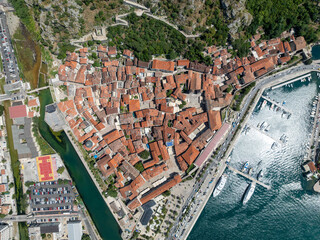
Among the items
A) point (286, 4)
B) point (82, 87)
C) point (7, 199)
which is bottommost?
point (7, 199)

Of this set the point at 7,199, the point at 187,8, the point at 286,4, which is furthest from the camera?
the point at 7,199

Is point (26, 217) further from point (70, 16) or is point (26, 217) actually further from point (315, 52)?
point (315, 52)

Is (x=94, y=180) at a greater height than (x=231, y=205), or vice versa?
(x=94, y=180)

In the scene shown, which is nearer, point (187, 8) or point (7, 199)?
point (187, 8)

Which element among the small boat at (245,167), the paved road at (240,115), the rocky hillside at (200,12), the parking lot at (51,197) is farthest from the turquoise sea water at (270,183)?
the parking lot at (51,197)

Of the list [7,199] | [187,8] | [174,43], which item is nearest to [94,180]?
[7,199]

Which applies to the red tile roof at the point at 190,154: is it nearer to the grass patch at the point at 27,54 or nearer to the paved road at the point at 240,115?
the paved road at the point at 240,115

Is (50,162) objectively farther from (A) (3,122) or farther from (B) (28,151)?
(A) (3,122)

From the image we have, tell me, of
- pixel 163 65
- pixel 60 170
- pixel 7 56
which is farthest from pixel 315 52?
pixel 7 56
